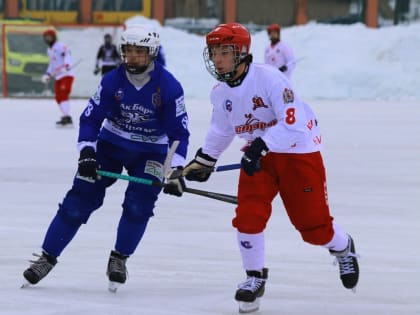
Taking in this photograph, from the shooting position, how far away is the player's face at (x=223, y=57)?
14.7 feet

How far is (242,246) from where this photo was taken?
14.8ft

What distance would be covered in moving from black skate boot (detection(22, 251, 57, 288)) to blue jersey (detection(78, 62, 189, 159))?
22.0 inches

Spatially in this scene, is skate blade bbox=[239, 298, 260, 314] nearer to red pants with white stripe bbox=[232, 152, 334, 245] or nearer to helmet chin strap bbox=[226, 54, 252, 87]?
red pants with white stripe bbox=[232, 152, 334, 245]

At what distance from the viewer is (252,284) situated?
4.49 meters

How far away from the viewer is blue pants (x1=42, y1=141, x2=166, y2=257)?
493 cm

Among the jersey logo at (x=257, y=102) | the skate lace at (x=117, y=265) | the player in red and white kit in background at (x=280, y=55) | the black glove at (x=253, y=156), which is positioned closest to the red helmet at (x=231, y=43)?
the jersey logo at (x=257, y=102)

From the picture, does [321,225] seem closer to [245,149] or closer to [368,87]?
[245,149]

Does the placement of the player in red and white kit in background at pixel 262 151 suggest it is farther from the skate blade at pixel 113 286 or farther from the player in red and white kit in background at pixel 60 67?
the player in red and white kit in background at pixel 60 67

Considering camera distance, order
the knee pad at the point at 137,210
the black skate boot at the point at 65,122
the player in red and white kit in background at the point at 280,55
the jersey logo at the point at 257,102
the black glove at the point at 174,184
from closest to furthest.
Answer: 1. the jersey logo at the point at 257,102
2. the black glove at the point at 174,184
3. the knee pad at the point at 137,210
4. the black skate boot at the point at 65,122
5. the player in red and white kit in background at the point at 280,55

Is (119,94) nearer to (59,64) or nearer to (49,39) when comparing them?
(59,64)

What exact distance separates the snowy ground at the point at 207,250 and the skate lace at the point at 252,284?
0.11 m

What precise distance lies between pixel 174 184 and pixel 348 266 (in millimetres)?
799

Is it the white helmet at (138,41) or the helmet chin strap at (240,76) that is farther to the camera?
the white helmet at (138,41)

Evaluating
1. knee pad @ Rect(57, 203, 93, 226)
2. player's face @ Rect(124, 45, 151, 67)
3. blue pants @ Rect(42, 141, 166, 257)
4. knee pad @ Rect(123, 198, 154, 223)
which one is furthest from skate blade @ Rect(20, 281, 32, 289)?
player's face @ Rect(124, 45, 151, 67)
